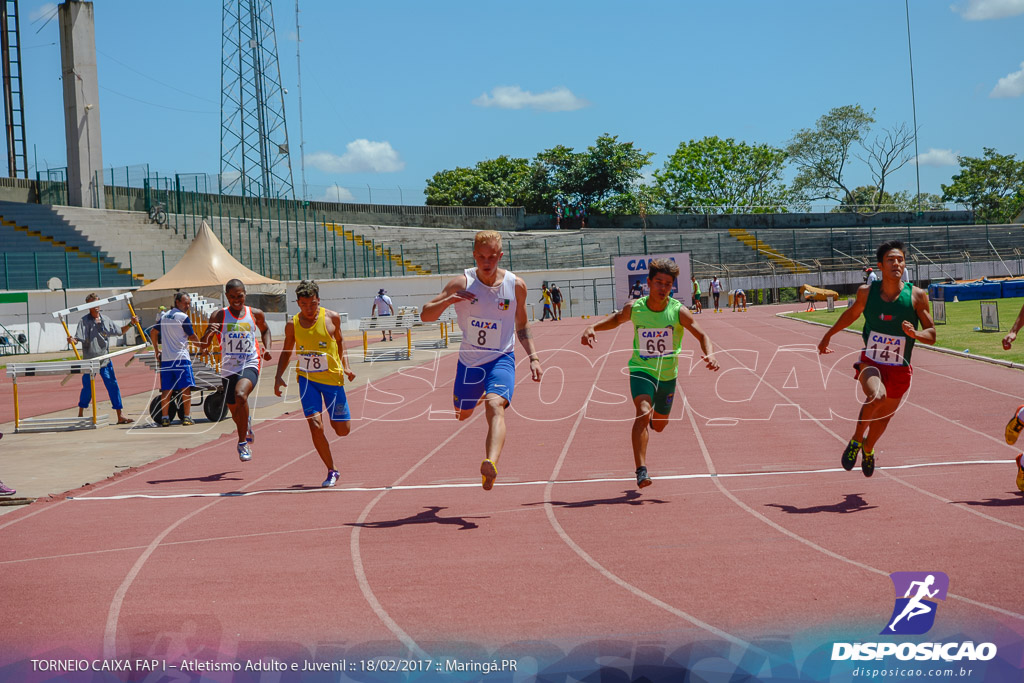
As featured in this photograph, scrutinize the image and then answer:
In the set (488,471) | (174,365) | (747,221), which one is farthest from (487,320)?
(747,221)

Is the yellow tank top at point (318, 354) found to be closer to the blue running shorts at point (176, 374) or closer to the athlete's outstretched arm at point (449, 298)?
the athlete's outstretched arm at point (449, 298)

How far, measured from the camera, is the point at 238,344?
31.5 feet

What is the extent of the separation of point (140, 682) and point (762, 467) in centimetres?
603

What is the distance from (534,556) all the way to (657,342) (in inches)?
98.0

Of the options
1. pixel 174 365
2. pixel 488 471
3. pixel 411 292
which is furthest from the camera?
pixel 411 292

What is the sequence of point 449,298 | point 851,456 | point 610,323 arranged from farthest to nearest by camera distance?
point 610,323 < point 851,456 < point 449,298

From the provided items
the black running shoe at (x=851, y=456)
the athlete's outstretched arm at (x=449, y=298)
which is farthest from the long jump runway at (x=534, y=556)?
the athlete's outstretched arm at (x=449, y=298)

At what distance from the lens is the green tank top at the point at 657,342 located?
7.54 metres

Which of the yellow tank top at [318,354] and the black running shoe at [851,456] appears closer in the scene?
the black running shoe at [851,456]

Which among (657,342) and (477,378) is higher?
(657,342)

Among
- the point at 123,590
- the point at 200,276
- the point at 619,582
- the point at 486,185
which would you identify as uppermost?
the point at 486,185

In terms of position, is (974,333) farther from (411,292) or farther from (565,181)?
(565,181)

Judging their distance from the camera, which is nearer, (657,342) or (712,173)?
(657,342)

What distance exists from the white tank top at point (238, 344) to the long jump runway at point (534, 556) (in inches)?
43.1
